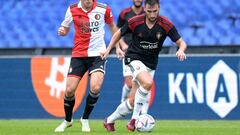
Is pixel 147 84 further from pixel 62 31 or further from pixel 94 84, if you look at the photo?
pixel 62 31

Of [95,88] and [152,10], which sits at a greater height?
[152,10]

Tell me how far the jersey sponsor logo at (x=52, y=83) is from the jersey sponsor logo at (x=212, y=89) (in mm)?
2264

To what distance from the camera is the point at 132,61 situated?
973cm

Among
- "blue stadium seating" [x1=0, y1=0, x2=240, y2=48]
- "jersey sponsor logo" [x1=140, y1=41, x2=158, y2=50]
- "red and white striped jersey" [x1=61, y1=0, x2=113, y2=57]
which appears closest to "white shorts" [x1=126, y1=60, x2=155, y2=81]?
"jersey sponsor logo" [x1=140, y1=41, x2=158, y2=50]

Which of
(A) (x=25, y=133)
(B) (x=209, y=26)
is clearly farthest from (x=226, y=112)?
(A) (x=25, y=133)

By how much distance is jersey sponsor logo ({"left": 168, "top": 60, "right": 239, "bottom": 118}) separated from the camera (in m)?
14.0

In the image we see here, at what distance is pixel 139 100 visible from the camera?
373 inches

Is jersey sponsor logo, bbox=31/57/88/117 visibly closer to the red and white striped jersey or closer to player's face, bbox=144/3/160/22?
the red and white striped jersey

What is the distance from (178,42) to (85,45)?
1.58 metres

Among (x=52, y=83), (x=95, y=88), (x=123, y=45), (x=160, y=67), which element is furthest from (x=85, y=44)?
(x=52, y=83)

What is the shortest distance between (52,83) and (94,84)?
5.36 m

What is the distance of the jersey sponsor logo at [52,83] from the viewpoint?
15.0 meters

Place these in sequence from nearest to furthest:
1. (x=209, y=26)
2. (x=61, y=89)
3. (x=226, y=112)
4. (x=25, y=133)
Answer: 1. (x=25, y=133)
2. (x=226, y=112)
3. (x=61, y=89)
4. (x=209, y=26)

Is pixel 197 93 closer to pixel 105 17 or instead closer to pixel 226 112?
pixel 226 112
